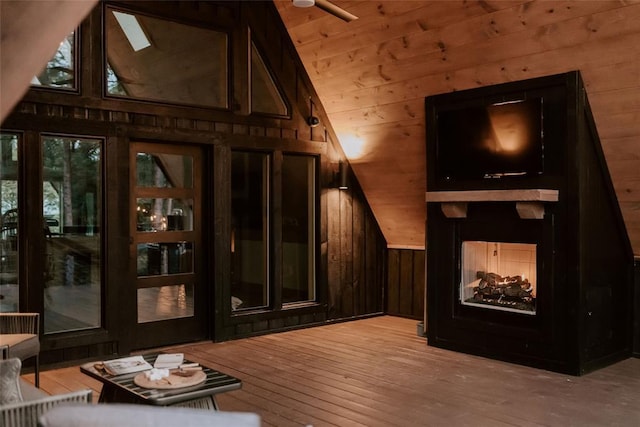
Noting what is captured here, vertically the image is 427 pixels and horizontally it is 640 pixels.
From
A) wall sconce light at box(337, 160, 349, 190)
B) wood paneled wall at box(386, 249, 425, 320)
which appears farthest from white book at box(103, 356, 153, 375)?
wood paneled wall at box(386, 249, 425, 320)

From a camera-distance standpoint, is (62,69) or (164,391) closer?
(164,391)

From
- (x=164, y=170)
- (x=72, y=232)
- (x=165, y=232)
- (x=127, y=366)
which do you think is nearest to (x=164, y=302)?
(x=165, y=232)

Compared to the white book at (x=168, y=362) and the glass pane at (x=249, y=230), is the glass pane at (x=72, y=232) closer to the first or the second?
the glass pane at (x=249, y=230)

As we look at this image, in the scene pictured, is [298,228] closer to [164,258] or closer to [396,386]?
[164,258]

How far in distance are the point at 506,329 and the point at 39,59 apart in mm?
4366

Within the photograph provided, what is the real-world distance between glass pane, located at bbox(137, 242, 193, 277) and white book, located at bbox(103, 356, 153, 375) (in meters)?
2.15

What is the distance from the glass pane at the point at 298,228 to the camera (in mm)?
6598

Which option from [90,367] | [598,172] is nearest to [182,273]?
[90,367]

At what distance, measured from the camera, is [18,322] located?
4.10 m

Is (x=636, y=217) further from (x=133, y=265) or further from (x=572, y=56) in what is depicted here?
(x=133, y=265)

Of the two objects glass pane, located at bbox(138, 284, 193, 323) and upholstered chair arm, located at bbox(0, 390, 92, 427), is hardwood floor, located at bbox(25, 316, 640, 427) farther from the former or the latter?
upholstered chair arm, located at bbox(0, 390, 92, 427)

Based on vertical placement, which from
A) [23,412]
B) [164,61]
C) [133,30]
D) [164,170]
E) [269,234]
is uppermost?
[133,30]

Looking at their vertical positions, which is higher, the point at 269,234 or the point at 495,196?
the point at 495,196

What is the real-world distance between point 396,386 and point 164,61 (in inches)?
→ 142
